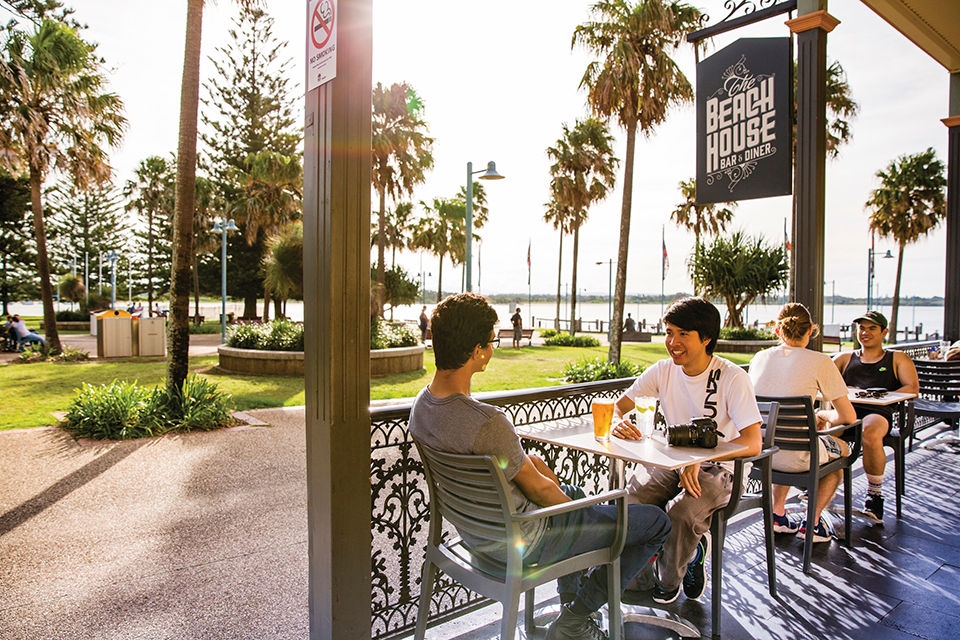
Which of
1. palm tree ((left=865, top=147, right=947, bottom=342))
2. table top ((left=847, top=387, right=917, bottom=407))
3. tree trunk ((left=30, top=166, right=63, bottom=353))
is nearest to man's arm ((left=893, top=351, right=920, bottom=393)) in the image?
table top ((left=847, top=387, right=917, bottom=407))

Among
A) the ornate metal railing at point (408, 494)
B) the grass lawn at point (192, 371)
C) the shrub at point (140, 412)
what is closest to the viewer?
the ornate metal railing at point (408, 494)

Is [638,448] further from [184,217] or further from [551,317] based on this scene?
[551,317]

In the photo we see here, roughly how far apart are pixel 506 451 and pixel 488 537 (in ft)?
1.11

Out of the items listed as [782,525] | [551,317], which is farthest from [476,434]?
[551,317]

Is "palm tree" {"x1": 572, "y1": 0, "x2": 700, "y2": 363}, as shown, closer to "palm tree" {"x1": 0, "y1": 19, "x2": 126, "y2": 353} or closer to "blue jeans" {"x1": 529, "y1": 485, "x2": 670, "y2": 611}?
"blue jeans" {"x1": 529, "y1": 485, "x2": 670, "y2": 611}

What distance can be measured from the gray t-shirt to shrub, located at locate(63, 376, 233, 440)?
7583mm

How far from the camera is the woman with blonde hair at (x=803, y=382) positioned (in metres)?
3.69

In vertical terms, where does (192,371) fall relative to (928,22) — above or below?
below

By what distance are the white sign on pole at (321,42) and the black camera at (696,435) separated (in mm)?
2074

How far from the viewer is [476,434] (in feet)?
6.56

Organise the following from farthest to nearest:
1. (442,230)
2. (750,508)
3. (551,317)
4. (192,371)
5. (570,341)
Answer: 1. (551,317)
2. (442,230)
3. (570,341)
4. (192,371)
5. (750,508)

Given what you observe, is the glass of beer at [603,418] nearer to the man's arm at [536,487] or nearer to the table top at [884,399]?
the man's arm at [536,487]

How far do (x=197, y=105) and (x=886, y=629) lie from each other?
33.2ft

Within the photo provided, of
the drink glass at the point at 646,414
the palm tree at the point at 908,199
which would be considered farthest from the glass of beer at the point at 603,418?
the palm tree at the point at 908,199
